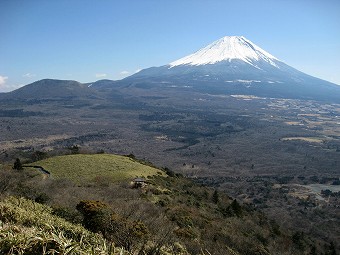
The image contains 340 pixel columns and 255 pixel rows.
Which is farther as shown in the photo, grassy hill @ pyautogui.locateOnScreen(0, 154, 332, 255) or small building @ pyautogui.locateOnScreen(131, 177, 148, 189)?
small building @ pyautogui.locateOnScreen(131, 177, 148, 189)

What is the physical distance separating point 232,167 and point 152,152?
93.5ft

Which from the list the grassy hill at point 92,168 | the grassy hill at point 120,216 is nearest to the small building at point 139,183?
the grassy hill at point 120,216

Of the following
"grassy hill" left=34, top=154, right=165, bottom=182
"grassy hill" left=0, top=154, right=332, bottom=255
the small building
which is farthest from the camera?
"grassy hill" left=34, top=154, right=165, bottom=182

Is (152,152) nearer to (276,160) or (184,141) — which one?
(184,141)

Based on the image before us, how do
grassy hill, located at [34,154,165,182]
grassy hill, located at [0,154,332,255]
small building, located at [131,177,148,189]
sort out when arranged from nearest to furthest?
grassy hill, located at [0,154,332,255] < small building, located at [131,177,148,189] < grassy hill, located at [34,154,165,182]

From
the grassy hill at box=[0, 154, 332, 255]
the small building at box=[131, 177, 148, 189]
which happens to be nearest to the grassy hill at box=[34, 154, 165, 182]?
the grassy hill at box=[0, 154, 332, 255]

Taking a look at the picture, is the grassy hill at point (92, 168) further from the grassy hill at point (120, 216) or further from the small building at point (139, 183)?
the small building at point (139, 183)

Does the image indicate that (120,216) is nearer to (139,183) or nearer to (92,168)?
(139,183)

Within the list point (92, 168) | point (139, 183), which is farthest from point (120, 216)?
point (92, 168)

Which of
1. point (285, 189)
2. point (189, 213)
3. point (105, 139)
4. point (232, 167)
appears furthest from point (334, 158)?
point (189, 213)

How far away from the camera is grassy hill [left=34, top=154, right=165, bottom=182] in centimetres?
3469

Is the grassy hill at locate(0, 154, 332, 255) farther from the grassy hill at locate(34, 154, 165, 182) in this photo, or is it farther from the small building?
the small building

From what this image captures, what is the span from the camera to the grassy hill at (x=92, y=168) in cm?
3469

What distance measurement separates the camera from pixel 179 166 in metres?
95.2
